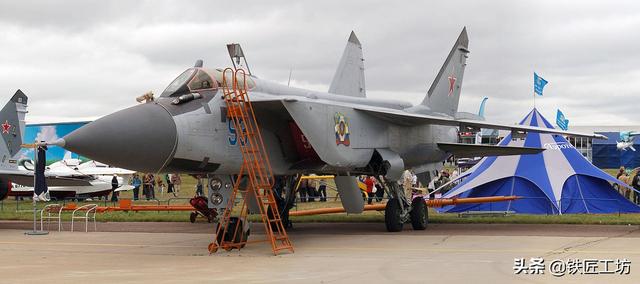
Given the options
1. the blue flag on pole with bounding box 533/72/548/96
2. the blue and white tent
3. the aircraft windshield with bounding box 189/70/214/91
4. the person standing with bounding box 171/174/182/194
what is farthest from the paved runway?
the person standing with bounding box 171/174/182/194

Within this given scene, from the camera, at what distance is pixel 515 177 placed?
1928cm

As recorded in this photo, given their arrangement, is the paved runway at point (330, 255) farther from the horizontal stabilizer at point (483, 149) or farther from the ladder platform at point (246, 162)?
the horizontal stabilizer at point (483, 149)

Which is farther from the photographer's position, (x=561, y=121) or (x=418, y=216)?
A: (x=561, y=121)

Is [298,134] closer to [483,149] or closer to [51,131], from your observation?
[483,149]

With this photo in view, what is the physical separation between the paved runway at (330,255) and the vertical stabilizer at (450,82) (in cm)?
313

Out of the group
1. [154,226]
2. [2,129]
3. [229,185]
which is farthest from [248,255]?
[2,129]

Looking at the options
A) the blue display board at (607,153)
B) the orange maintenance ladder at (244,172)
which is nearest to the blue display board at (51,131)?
the orange maintenance ladder at (244,172)

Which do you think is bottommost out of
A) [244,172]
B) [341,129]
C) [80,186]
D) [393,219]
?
[80,186]

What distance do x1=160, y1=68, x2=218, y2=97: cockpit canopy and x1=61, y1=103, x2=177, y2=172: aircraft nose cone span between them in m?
0.64

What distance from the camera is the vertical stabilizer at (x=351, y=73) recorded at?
53.9ft

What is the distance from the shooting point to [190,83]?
11086 mm

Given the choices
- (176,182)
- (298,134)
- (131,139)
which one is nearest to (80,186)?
(176,182)

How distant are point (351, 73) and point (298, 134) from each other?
4676 mm

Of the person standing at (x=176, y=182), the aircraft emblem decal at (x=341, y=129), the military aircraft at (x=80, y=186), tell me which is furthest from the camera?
the person standing at (x=176, y=182)
